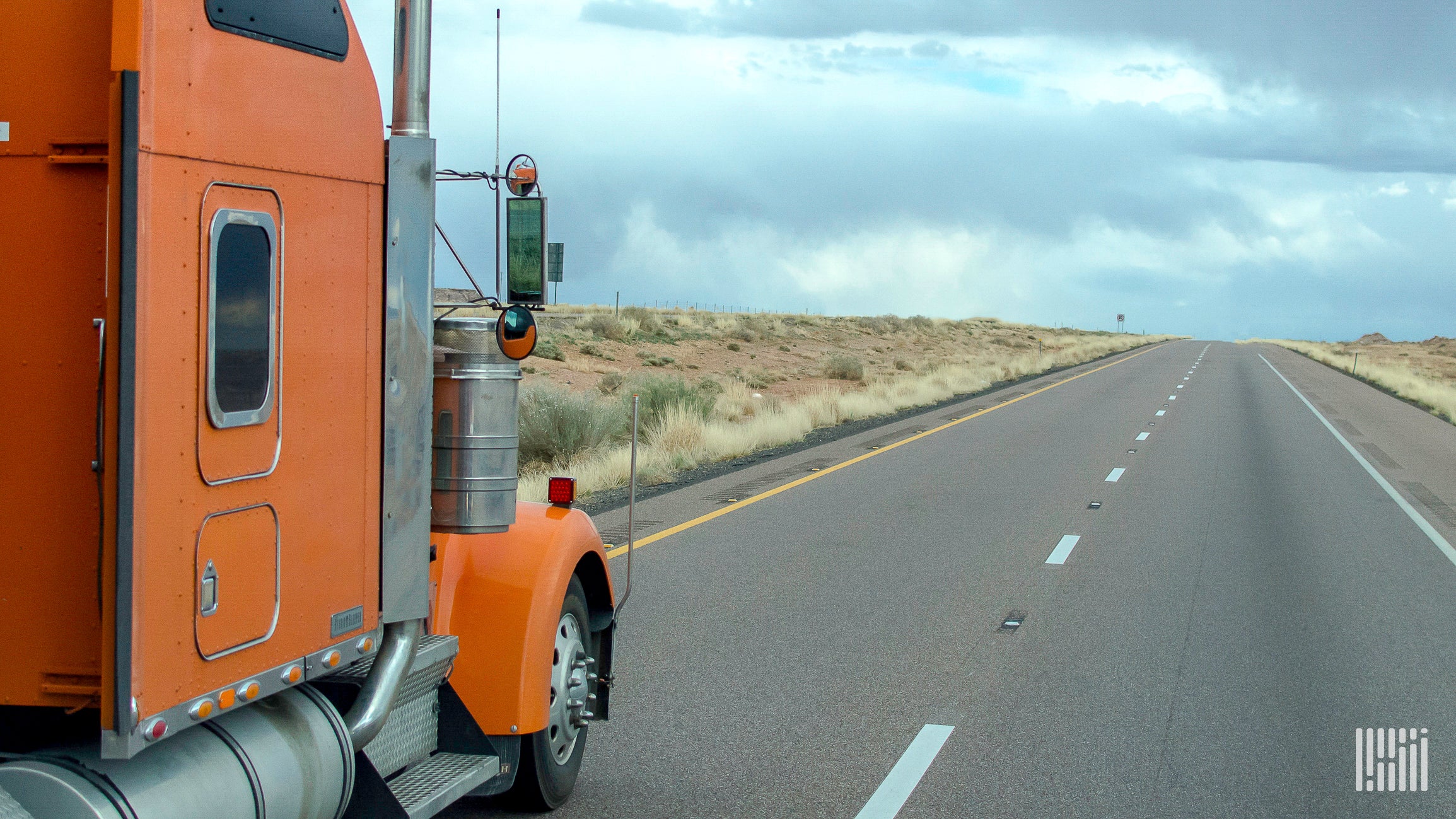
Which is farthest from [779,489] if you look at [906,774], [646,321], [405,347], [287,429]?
[646,321]

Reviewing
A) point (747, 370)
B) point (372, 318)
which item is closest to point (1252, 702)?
point (372, 318)

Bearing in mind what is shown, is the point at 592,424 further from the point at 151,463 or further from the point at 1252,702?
the point at 151,463

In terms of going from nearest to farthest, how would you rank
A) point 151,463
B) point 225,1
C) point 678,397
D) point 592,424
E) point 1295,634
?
point 151,463, point 225,1, point 1295,634, point 592,424, point 678,397

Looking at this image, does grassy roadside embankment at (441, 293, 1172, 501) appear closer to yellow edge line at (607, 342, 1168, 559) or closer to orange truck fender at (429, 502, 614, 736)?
yellow edge line at (607, 342, 1168, 559)

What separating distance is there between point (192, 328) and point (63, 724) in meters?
1.06

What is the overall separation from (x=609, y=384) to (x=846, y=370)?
14313mm

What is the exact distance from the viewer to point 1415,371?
59500 mm

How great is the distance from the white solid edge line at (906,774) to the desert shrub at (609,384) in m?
24.3

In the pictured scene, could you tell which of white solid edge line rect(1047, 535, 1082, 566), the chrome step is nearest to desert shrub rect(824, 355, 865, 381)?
white solid edge line rect(1047, 535, 1082, 566)

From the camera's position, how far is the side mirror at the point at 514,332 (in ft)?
12.7

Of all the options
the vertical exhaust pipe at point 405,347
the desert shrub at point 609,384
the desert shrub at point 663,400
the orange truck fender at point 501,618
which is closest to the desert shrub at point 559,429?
the desert shrub at point 663,400

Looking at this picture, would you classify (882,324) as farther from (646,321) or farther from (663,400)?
(663,400)

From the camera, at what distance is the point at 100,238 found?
9.07 feet

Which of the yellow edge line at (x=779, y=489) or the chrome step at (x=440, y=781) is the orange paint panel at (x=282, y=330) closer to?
the chrome step at (x=440, y=781)
